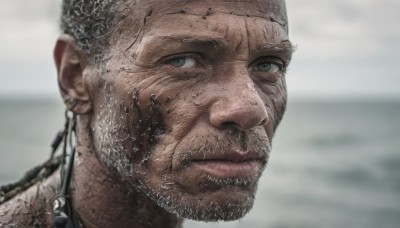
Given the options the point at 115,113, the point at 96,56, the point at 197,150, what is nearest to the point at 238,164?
the point at 197,150

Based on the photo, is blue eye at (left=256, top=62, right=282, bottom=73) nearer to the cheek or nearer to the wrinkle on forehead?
the cheek

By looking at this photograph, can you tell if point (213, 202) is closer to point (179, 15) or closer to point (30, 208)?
point (179, 15)

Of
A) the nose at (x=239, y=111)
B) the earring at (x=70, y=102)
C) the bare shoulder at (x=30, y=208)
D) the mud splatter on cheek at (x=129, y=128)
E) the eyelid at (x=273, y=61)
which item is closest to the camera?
the nose at (x=239, y=111)

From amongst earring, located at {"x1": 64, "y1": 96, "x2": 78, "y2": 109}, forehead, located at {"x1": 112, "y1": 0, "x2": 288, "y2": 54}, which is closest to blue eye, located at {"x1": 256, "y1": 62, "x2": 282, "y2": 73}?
forehead, located at {"x1": 112, "y1": 0, "x2": 288, "y2": 54}

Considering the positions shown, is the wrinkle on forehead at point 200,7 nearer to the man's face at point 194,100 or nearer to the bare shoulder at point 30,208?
the man's face at point 194,100

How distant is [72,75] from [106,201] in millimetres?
754

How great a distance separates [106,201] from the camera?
3.49 m

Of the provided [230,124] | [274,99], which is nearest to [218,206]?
[230,124]

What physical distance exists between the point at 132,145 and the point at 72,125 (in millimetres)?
797

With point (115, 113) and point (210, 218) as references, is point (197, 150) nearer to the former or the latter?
point (210, 218)

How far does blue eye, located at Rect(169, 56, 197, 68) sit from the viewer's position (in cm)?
307

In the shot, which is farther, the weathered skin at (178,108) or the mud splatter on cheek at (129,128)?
the mud splatter on cheek at (129,128)

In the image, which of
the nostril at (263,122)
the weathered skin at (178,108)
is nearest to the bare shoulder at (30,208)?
the weathered skin at (178,108)

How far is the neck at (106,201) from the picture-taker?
348 cm
